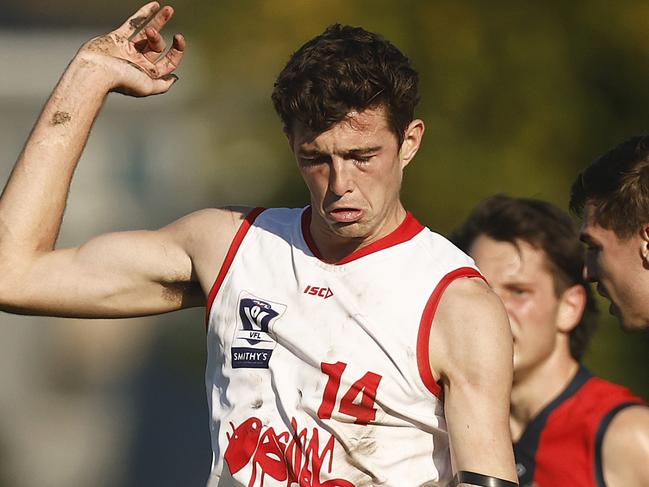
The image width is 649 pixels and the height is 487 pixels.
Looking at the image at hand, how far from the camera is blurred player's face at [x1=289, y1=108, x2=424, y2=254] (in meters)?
3.48

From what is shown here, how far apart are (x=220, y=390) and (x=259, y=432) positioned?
210mm

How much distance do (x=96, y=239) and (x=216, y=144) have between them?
411cm

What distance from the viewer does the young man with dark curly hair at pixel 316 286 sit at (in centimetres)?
338

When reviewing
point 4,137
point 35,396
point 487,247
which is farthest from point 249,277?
point 4,137

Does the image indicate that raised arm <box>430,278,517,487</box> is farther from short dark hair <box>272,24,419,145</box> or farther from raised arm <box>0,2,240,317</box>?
raised arm <box>0,2,240,317</box>

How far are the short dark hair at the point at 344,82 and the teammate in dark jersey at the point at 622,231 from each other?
66 cm

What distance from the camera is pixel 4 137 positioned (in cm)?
1008

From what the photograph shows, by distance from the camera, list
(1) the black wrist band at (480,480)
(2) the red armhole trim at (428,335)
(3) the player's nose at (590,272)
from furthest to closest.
Answer: (3) the player's nose at (590,272), (2) the red armhole trim at (428,335), (1) the black wrist band at (480,480)

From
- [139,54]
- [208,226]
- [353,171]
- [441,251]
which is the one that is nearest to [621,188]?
[441,251]

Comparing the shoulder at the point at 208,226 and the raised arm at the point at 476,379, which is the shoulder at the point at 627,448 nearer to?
the raised arm at the point at 476,379

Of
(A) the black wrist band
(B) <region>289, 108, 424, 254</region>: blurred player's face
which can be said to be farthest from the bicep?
(A) the black wrist band

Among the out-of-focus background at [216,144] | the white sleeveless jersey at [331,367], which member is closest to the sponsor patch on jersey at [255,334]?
the white sleeveless jersey at [331,367]

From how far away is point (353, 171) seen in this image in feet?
11.5

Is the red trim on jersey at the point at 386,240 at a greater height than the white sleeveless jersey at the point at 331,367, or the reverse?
the red trim on jersey at the point at 386,240
